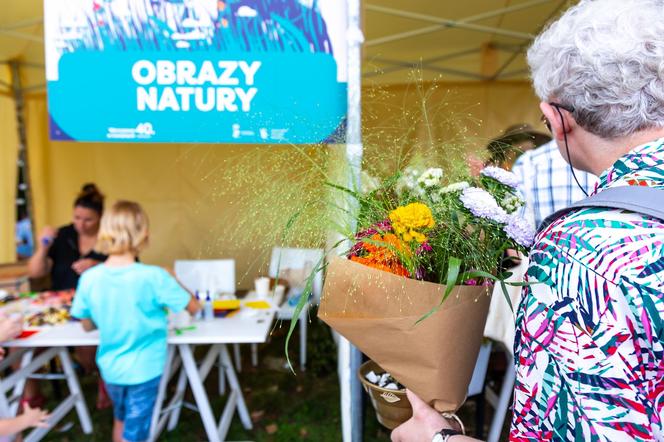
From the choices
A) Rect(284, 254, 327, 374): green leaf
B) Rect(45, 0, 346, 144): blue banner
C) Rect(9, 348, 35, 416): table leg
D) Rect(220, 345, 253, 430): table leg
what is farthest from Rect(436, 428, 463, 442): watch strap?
Rect(9, 348, 35, 416): table leg

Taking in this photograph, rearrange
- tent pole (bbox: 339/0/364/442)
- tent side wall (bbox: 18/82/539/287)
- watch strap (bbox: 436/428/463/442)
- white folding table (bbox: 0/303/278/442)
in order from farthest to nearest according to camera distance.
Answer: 1. tent side wall (bbox: 18/82/539/287)
2. white folding table (bbox: 0/303/278/442)
3. tent pole (bbox: 339/0/364/442)
4. watch strap (bbox: 436/428/463/442)

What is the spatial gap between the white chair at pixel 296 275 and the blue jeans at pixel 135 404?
29.5 inches

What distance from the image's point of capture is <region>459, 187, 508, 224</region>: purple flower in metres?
0.87

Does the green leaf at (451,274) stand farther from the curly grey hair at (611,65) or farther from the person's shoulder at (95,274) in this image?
the person's shoulder at (95,274)

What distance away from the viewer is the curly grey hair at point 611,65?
658 millimetres

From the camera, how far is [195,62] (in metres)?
1.65

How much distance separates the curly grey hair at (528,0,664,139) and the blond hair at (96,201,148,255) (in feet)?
6.95

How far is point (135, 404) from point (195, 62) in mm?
1693

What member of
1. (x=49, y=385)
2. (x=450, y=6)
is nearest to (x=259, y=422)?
(x=49, y=385)

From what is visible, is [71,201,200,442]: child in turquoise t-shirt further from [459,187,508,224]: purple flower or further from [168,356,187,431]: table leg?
[459,187,508,224]: purple flower

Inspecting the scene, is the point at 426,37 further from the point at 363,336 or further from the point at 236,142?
the point at 363,336

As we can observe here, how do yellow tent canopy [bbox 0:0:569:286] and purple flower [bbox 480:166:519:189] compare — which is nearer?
purple flower [bbox 480:166:519:189]

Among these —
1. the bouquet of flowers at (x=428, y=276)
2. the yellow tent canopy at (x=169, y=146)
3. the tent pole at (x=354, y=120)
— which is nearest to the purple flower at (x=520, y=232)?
the bouquet of flowers at (x=428, y=276)

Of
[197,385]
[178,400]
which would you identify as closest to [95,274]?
[197,385]
